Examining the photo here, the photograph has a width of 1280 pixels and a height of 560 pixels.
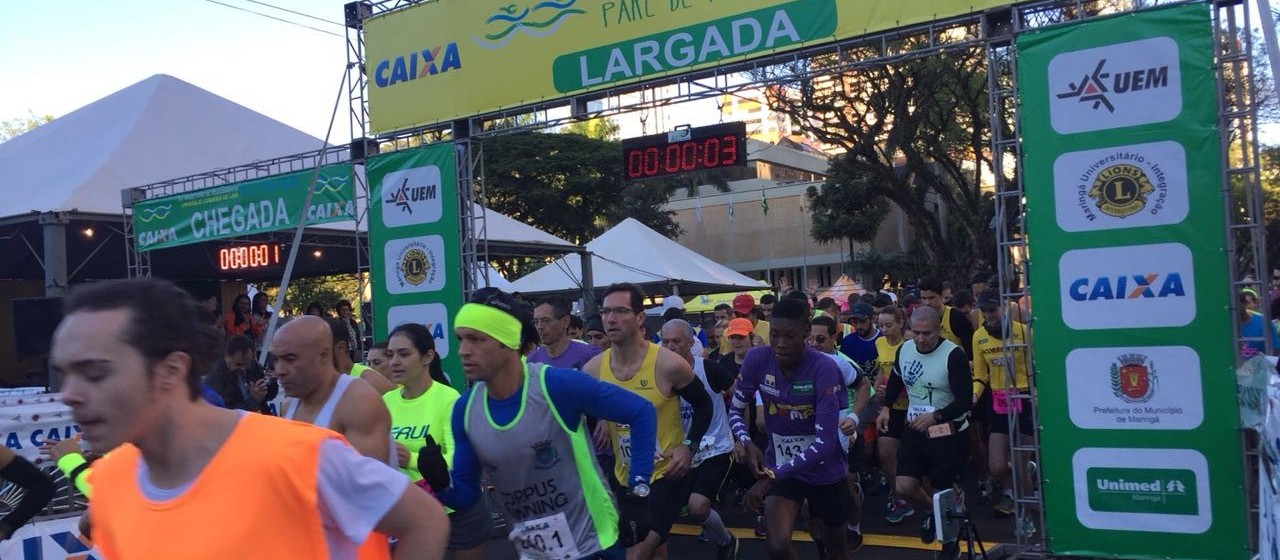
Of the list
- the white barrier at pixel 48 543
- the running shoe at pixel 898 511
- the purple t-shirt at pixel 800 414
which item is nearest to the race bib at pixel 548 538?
the purple t-shirt at pixel 800 414

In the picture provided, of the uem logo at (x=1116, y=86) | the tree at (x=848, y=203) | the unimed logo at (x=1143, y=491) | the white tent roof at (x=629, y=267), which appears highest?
the tree at (x=848, y=203)

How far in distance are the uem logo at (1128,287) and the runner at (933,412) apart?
1.03 metres

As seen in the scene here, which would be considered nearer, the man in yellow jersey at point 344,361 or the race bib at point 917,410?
the man in yellow jersey at point 344,361

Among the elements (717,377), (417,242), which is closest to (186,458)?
(717,377)

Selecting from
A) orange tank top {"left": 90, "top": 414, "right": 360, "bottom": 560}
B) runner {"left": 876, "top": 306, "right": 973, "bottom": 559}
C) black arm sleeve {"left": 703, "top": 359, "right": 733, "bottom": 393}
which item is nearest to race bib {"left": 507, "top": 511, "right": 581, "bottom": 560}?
orange tank top {"left": 90, "top": 414, "right": 360, "bottom": 560}

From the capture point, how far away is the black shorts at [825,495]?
21.1 feet

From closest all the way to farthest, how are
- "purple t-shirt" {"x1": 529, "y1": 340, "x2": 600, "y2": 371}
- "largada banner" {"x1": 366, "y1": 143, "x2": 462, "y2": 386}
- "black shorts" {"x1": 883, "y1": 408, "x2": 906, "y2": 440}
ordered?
"purple t-shirt" {"x1": 529, "y1": 340, "x2": 600, "y2": 371}
"black shorts" {"x1": 883, "y1": 408, "x2": 906, "y2": 440}
"largada banner" {"x1": 366, "y1": 143, "x2": 462, "y2": 386}

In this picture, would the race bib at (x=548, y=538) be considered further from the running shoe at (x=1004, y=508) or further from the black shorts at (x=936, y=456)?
the running shoe at (x=1004, y=508)

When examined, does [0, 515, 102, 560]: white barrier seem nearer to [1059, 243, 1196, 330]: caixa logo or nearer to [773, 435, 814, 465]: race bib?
[773, 435, 814, 465]: race bib

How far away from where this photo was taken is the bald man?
173 inches

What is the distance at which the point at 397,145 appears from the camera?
12477 mm

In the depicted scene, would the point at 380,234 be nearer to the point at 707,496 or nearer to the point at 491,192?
the point at 707,496

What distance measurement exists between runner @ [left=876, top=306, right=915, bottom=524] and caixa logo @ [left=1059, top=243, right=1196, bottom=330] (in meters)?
1.89

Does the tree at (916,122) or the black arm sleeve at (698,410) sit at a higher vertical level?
the tree at (916,122)
